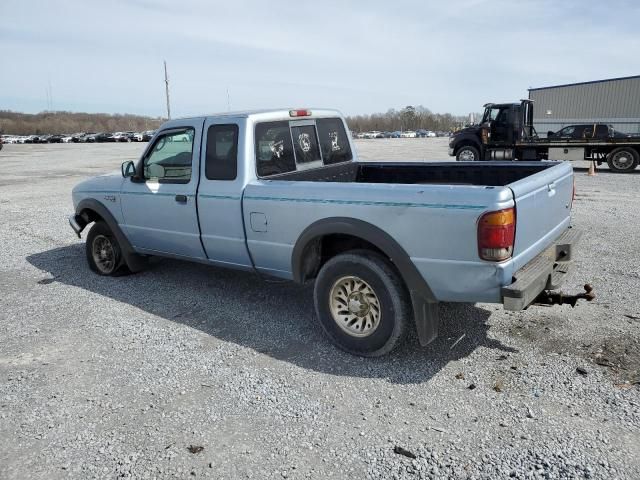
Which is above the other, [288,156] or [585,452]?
[288,156]

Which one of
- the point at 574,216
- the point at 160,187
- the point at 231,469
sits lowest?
the point at 231,469

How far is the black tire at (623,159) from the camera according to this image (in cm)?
1758

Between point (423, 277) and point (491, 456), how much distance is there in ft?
4.09

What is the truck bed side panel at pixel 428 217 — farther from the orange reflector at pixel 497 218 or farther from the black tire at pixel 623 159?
the black tire at pixel 623 159

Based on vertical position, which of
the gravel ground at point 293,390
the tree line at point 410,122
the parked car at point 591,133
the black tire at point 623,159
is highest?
the tree line at point 410,122

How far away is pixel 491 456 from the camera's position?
9.46 feet

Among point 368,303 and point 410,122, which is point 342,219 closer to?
point 368,303

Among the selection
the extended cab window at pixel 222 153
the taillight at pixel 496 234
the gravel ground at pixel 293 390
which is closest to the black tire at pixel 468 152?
the gravel ground at pixel 293 390

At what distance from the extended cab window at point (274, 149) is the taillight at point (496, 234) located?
7.36ft

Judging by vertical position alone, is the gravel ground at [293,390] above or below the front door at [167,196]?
below

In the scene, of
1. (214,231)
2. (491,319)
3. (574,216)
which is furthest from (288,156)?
(574,216)

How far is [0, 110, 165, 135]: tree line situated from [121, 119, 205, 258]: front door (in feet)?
352

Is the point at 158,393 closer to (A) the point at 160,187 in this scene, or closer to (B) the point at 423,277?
(B) the point at 423,277

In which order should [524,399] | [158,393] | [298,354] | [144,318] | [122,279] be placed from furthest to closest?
[122,279], [144,318], [298,354], [158,393], [524,399]
